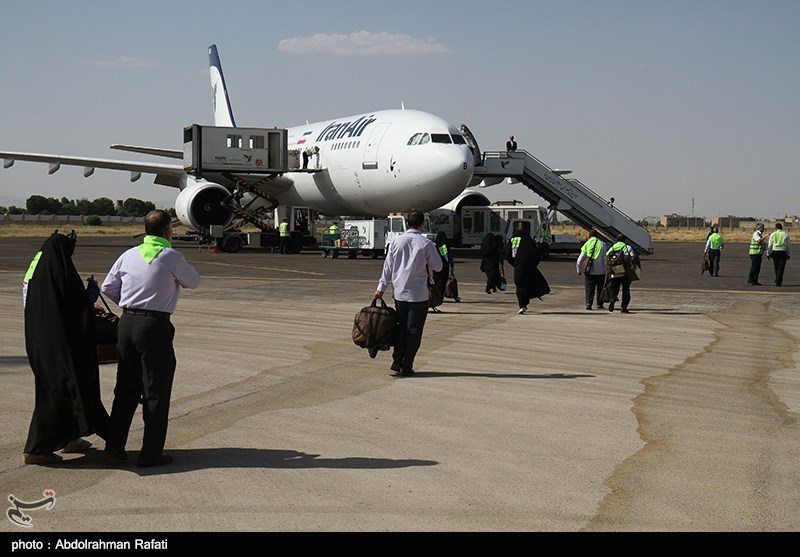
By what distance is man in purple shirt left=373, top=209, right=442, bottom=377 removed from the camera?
10.9m

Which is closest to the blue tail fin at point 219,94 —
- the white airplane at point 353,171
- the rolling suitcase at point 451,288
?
the white airplane at point 353,171

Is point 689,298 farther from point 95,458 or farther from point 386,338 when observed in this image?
point 95,458

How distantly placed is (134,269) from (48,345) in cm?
77

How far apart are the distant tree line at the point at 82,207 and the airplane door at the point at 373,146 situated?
4743 inches

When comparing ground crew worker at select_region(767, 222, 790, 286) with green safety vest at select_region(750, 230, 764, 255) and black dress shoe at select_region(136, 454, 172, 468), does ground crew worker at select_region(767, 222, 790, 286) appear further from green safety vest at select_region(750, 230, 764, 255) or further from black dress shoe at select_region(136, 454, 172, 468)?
black dress shoe at select_region(136, 454, 172, 468)

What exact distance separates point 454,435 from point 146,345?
2528mm

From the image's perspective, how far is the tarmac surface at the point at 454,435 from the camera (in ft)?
19.1

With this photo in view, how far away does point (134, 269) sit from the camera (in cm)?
705

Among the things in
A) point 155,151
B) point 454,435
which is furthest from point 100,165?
point 454,435

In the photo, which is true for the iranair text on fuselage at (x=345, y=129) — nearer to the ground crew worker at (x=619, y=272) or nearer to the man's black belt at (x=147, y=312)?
the ground crew worker at (x=619, y=272)

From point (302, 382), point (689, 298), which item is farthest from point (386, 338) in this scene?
point (689, 298)

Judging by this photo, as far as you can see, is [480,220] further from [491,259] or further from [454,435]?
[454,435]

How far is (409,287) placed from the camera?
11.1m

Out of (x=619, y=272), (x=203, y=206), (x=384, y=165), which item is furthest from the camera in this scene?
(x=203, y=206)
